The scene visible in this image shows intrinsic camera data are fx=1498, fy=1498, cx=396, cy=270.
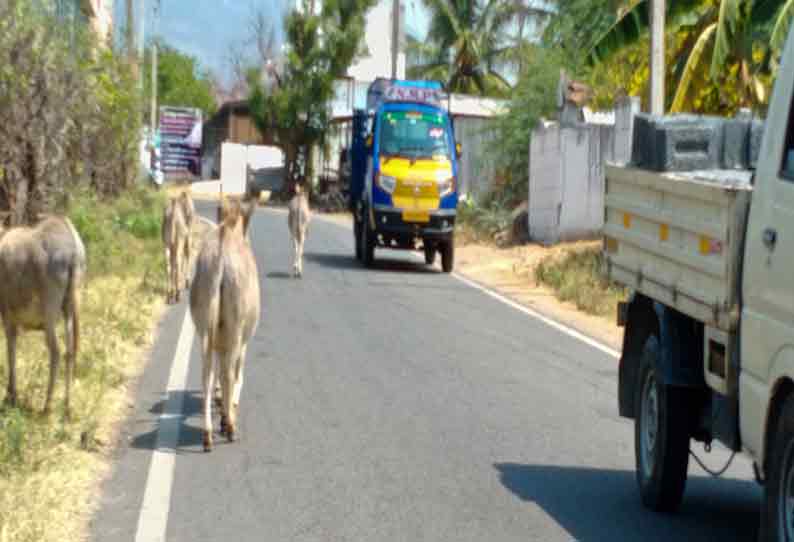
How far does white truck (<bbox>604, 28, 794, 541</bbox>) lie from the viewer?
6715mm

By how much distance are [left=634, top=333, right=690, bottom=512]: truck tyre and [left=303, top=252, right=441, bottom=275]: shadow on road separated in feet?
55.1

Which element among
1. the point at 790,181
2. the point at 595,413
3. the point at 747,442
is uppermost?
the point at 790,181

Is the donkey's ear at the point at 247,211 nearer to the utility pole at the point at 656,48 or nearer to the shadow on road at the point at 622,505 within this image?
the shadow on road at the point at 622,505

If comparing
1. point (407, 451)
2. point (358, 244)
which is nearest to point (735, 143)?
point (407, 451)

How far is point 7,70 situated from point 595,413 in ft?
32.1

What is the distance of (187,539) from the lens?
793cm

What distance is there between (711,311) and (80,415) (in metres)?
5.11

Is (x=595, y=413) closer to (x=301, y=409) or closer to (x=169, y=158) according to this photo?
(x=301, y=409)

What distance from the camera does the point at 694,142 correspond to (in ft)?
29.8

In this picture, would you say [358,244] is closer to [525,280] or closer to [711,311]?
[525,280]

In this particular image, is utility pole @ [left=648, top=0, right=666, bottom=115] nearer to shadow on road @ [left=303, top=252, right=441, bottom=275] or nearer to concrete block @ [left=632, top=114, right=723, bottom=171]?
shadow on road @ [left=303, top=252, right=441, bottom=275]

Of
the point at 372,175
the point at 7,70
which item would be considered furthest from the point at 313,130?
the point at 7,70

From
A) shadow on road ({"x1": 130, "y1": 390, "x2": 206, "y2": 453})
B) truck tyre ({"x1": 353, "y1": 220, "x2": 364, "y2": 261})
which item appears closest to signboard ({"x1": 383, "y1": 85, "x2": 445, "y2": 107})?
truck tyre ({"x1": 353, "y1": 220, "x2": 364, "y2": 261})

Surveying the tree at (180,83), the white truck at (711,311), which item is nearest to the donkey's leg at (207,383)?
the white truck at (711,311)
